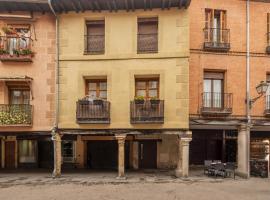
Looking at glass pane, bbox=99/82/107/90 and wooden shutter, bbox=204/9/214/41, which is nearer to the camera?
glass pane, bbox=99/82/107/90

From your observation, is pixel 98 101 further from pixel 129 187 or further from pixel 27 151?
pixel 27 151

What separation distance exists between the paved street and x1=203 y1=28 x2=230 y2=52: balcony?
6897mm

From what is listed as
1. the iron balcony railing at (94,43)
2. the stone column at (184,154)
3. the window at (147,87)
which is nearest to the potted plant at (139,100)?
the window at (147,87)

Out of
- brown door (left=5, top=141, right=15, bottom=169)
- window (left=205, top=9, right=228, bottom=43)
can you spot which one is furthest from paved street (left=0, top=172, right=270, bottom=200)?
window (left=205, top=9, right=228, bottom=43)

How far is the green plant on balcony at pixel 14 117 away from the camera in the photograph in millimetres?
14617

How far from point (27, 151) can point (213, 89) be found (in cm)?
1240

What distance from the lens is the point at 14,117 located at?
14.7m

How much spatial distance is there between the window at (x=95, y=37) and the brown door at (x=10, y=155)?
8446mm

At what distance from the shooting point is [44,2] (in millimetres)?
14359

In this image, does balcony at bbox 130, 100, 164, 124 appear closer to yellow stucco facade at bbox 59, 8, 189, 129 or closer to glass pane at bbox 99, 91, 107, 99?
yellow stucco facade at bbox 59, 8, 189, 129

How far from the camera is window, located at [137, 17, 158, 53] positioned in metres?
14.7

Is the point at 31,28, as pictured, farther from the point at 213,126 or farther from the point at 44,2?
the point at 213,126

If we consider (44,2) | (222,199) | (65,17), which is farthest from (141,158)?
(44,2)

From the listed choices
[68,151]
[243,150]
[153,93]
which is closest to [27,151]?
[68,151]
